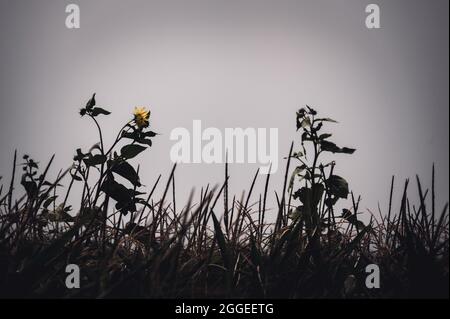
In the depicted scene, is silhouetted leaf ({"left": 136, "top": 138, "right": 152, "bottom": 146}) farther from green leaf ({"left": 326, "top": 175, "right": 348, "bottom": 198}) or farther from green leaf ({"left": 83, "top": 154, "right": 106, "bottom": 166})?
green leaf ({"left": 326, "top": 175, "right": 348, "bottom": 198})

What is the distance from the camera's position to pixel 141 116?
5.49 ft

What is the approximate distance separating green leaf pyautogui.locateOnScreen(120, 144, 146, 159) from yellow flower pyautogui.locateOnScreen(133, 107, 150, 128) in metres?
0.10

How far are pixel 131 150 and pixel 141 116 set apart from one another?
129mm

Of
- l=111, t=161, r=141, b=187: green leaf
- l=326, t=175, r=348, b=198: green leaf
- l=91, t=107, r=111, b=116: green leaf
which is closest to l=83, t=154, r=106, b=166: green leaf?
l=111, t=161, r=141, b=187: green leaf

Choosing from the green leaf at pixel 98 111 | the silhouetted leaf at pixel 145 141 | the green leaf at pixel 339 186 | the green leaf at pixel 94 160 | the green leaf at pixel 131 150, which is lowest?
the green leaf at pixel 339 186

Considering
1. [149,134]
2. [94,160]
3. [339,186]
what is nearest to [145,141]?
[149,134]

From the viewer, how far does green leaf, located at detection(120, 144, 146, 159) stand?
1.63m

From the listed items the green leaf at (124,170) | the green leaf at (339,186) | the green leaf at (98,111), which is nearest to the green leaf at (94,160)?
the green leaf at (124,170)

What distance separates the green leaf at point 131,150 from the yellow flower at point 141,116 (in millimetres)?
96

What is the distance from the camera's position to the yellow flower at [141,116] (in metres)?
1.67

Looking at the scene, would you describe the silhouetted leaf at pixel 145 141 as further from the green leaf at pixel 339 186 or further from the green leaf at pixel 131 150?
the green leaf at pixel 339 186

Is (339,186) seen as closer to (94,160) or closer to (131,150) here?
(131,150)
